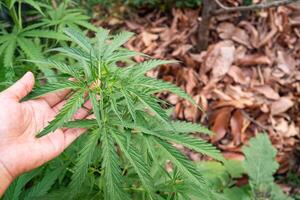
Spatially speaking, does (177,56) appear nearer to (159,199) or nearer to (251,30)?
(251,30)

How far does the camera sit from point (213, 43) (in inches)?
159

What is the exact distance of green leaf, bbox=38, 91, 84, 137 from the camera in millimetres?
1364

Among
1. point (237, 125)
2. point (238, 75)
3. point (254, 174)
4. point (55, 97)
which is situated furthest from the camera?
point (238, 75)

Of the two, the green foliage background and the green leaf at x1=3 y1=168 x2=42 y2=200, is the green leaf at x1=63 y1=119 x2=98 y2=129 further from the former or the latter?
the green leaf at x1=3 y1=168 x2=42 y2=200

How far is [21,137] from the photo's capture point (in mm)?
1666

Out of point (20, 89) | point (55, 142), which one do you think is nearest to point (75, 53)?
point (20, 89)

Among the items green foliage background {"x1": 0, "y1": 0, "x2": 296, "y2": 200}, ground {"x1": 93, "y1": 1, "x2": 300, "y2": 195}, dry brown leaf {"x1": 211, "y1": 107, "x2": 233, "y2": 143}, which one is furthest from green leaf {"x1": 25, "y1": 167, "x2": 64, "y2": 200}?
dry brown leaf {"x1": 211, "y1": 107, "x2": 233, "y2": 143}

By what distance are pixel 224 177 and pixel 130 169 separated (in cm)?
133

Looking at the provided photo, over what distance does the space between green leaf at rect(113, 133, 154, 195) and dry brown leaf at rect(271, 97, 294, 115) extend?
7.55 feet

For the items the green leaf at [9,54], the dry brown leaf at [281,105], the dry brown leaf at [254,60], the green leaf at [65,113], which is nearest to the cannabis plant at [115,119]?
the green leaf at [65,113]

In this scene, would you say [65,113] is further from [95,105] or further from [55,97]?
[55,97]

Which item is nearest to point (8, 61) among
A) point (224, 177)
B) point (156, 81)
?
point (156, 81)

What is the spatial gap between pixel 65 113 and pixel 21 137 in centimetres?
38

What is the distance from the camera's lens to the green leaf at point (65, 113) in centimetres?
136
